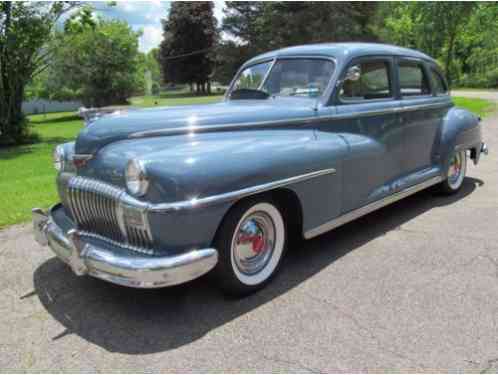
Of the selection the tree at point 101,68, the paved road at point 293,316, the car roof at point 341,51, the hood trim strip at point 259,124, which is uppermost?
the tree at point 101,68

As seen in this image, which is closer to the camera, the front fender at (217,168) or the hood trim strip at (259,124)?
the front fender at (217,168)

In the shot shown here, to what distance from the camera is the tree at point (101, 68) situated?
99.5ft

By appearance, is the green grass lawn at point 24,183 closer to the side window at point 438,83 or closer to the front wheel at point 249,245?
the front wheel at point 249,245

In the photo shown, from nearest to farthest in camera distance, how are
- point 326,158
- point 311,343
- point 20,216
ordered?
1. point 311,343
2. point 326,158
3. point 20,216

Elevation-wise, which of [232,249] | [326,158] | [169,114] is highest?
[169,114]

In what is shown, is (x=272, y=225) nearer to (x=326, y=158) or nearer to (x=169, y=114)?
(x=326, y=158)

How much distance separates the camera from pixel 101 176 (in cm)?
293

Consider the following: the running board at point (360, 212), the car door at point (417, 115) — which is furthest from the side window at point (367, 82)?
the running board at point (360, 212)

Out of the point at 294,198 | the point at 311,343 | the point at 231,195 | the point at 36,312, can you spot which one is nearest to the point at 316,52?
the point at 294,198

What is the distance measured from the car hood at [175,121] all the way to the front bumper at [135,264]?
71 cm

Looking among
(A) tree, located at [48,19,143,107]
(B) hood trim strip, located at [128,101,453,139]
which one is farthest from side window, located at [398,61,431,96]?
(A) tree, located at [48,19,143,107]

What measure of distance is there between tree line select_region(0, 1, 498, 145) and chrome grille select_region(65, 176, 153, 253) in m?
12.1

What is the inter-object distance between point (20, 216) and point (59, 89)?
3030cm

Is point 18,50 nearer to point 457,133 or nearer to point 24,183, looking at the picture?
point 24,183
